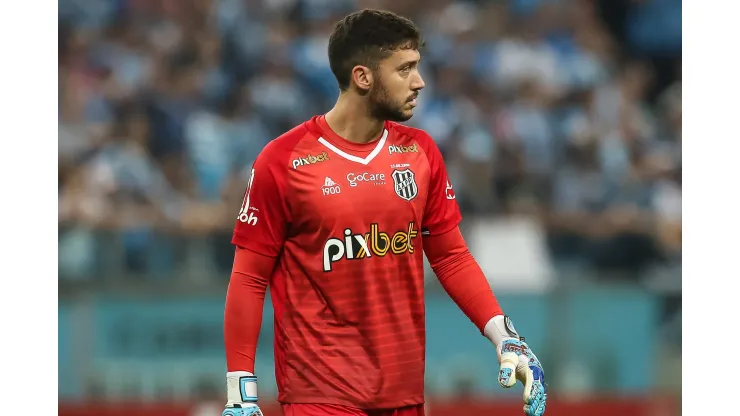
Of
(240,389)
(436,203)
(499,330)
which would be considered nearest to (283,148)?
(436,203)

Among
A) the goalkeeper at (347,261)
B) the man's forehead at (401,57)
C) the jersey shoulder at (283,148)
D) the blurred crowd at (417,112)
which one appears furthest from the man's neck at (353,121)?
the blurred crowd at (417,112)

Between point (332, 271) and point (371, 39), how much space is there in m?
1.01

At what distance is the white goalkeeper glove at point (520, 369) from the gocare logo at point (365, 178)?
83 cm

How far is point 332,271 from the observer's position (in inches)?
201

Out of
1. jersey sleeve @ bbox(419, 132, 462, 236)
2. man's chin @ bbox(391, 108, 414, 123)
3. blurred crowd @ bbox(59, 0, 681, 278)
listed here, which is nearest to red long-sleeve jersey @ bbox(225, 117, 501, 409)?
jersey sleeve @ bbox(419, 132, 462, 236)

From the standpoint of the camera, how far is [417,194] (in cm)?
526

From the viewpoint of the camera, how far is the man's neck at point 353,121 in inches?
206

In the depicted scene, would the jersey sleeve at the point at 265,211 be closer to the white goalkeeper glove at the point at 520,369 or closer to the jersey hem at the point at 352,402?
the jersey hem at the point at 352,402

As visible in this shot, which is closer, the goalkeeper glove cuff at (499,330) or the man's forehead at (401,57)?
the man's forehead at (401,57)

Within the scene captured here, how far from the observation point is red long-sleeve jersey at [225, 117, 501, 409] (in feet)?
16.7

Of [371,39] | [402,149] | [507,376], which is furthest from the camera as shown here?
[402,149]

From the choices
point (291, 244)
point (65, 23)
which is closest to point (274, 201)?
point (291, 244)

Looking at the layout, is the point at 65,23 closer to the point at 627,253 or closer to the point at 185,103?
the point at 185,103

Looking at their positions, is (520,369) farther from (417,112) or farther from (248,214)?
(417,112)
